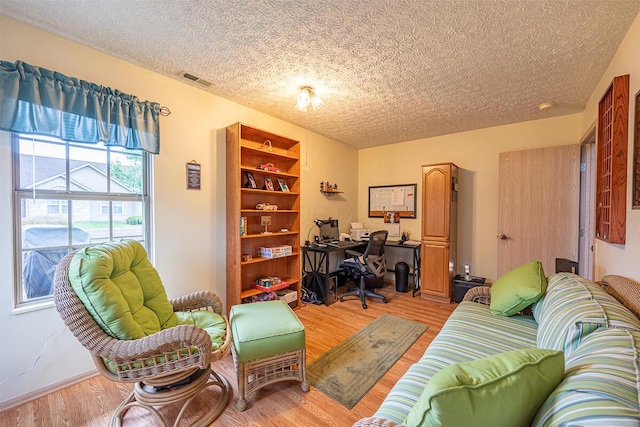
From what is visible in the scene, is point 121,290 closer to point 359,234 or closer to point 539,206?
point 359,234

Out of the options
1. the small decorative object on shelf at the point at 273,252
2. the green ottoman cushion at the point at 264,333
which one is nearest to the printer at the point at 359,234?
the small decorative object on shelf at the point at 273,252

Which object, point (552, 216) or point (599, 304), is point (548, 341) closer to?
point (599, 304)

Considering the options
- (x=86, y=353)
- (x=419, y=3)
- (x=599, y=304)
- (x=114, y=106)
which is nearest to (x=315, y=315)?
(x=86, y=353)

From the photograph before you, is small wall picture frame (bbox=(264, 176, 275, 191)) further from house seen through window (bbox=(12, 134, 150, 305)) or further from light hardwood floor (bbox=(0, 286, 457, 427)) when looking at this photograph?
light hardwood floor (bbox=(0, 286, 457, 427))

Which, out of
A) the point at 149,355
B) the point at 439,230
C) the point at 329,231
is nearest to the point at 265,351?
the point at 149,355

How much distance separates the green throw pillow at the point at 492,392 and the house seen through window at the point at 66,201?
8.00 feet

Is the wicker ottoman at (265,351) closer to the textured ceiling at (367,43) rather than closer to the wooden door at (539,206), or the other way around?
the textured ceiling at (367,43)

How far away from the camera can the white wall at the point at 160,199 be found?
163cm

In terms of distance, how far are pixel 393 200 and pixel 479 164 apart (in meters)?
1.36

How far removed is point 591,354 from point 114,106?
3.02 metres

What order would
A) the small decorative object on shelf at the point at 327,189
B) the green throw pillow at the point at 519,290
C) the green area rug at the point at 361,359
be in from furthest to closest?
the small decorative object on shelf at the point at 327,189
the green area rug at the point at 361,359
the green throw pillow at the point at 519,290

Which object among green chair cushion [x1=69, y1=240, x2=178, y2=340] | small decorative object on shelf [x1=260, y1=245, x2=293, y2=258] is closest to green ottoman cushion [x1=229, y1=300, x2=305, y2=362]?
green chair cushion [x1=69, y1=240, x2=178, y2=340]

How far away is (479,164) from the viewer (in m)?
3.72

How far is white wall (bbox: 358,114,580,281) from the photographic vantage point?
328 cm
